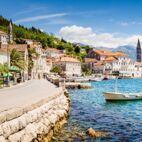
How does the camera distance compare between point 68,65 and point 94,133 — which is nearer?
point 94,133

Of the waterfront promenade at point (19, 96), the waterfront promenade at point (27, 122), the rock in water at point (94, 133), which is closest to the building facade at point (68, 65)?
the waterfront promenade at point (19, 96)

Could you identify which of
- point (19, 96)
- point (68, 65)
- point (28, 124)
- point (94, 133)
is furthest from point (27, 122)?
point (68, 65)

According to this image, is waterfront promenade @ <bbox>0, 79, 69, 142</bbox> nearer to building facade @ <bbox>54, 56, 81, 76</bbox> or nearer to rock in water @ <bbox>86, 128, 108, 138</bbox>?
rock in water @ <bbox>86, 128, 108, 138</bbox>

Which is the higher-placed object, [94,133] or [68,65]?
[68,65]

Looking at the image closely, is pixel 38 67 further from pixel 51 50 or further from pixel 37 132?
pixel 37 132

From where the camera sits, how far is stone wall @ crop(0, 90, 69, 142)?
14.4 meters

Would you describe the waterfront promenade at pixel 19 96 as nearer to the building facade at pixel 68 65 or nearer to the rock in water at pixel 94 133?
the rock in water at pixel 94 133

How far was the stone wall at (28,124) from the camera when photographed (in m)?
14.4

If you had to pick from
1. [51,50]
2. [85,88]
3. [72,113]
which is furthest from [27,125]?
[51,50]

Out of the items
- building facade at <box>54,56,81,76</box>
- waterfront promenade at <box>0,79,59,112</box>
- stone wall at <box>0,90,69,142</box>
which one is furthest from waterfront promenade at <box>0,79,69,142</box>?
building facade at <box>54,56,81,76</box>

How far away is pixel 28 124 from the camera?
16.9 m

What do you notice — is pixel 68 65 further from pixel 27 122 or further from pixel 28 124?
pixel 27 122

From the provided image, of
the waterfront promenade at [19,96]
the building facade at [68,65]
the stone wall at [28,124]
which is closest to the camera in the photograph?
the stone wall at [28,124]

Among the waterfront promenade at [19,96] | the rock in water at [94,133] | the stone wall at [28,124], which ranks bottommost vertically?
the rock in water at [94,133]
